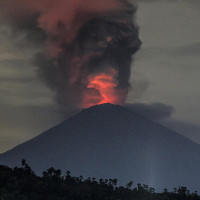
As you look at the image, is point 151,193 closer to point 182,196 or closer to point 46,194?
point 182,196

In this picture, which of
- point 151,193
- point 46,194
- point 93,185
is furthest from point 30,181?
point 151,193

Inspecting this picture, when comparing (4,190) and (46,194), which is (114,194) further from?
(4,190)

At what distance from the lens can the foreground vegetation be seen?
28031 millimetres

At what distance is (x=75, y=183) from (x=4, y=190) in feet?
22.8

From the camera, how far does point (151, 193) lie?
1210 inches

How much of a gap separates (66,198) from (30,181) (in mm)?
3127

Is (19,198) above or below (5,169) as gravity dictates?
below

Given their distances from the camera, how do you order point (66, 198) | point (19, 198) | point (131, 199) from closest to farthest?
point (19, 198) → point (66, 198) → point (131, 199)

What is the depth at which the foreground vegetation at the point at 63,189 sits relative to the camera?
28031mm

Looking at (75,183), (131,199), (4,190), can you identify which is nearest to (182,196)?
(131,199)

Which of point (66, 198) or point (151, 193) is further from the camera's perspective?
point (151, 193)

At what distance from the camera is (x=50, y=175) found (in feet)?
107

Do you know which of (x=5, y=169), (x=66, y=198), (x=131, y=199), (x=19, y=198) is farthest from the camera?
(x=5, y=169)

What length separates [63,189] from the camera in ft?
97.8
